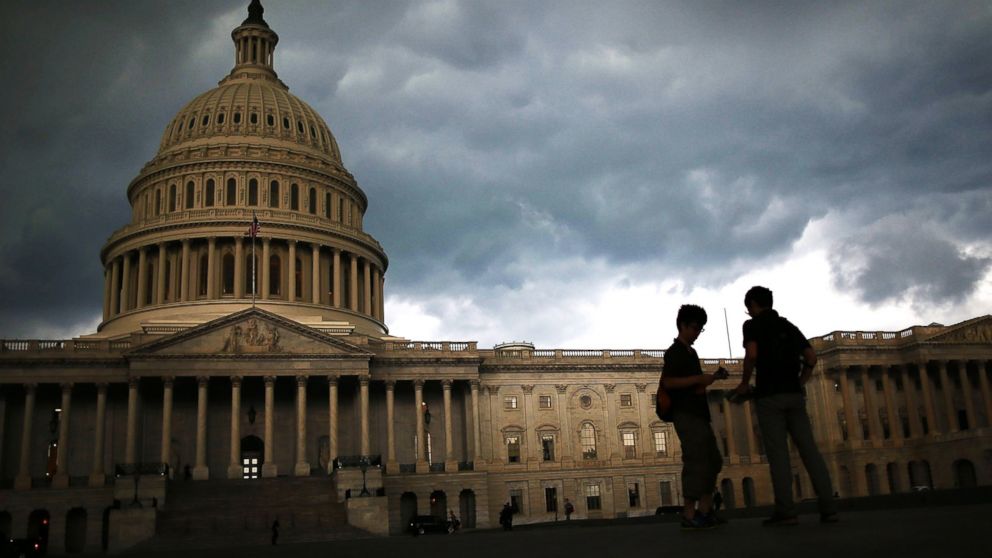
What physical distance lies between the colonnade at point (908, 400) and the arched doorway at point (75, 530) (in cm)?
5928

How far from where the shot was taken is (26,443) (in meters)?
66.6

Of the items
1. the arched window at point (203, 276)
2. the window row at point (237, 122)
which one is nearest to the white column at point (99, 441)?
the arched window at point (203, 276)

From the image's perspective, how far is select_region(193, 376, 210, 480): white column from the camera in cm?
6481

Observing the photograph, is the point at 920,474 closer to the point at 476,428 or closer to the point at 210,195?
the point at 476,428

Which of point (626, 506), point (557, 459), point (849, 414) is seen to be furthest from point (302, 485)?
point (849, 414)

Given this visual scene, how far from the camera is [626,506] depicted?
79.1 metres

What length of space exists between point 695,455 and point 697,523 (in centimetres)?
114

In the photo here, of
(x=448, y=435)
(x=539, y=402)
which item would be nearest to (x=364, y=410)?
(x=448, y=435)

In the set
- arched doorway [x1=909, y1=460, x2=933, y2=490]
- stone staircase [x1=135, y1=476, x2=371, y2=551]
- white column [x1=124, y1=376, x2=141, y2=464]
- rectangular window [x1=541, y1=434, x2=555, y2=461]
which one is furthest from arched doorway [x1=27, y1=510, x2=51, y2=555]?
arched doorway [x1=909, y1=460, x2=933, y2=490]

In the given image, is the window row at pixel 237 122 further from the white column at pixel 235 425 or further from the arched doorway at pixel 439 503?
the arched doorway at pixel 439 503

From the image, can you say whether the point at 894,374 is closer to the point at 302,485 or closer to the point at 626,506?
the point at 626,506

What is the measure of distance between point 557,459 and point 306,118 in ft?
145

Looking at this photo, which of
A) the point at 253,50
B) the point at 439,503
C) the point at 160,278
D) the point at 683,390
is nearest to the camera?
the point at 683,390

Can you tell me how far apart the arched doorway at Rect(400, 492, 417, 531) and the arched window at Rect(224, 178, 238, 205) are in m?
34.0
